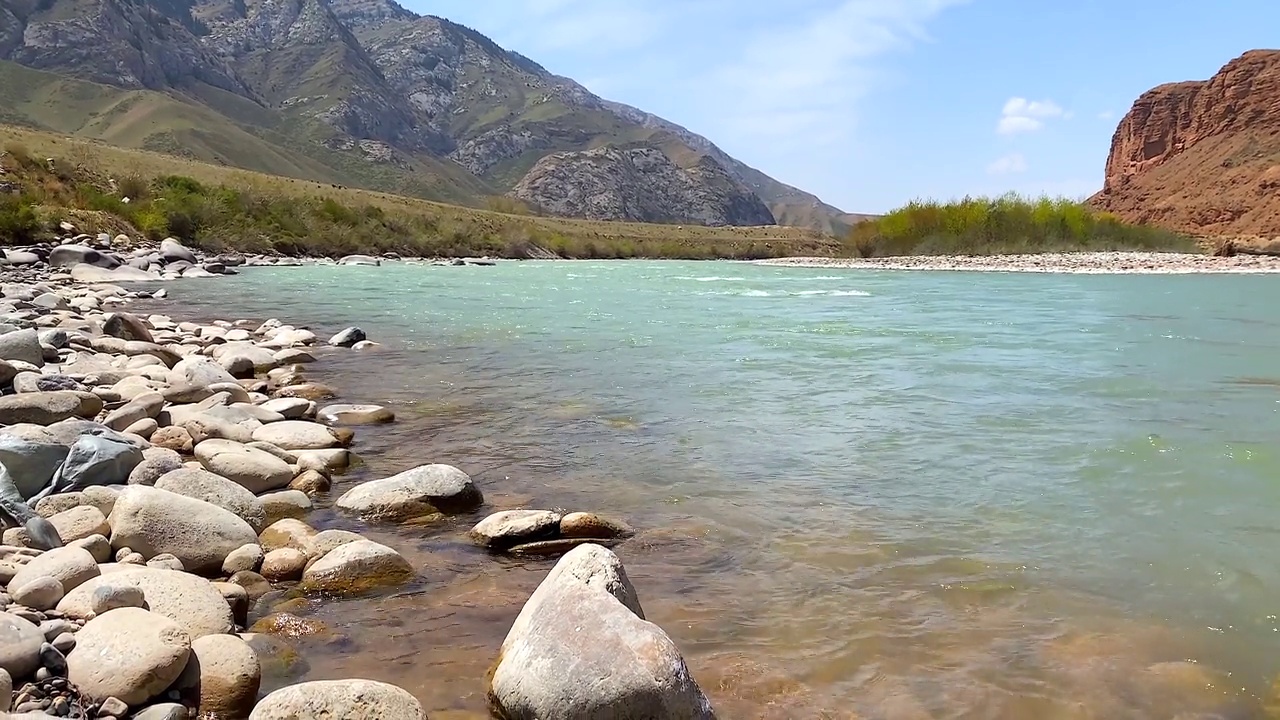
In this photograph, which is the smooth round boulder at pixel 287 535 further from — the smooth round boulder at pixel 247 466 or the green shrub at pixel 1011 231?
the green shrub at pixel 1011 231

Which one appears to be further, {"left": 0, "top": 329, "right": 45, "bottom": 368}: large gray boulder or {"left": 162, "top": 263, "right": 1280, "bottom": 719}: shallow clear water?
{"left": 0, "top": 329, "right": 45, "bottom": 368}: large gray boulder

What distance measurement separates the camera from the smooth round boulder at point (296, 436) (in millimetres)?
6909

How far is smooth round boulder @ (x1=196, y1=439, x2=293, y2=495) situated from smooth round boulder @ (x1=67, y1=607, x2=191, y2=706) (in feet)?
8.97

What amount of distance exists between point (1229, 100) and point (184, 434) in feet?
402

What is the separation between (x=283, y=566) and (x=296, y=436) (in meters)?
2.78

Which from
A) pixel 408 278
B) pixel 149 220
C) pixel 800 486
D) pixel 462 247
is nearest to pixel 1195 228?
pixel 462 247

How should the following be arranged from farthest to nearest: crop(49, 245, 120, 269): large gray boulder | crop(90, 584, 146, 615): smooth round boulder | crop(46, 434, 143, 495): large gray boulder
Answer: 1. crop(49, 245, 120, 269): large gray boulder
2. crop(46, 434, 143, 495): large gray boulder
3. crop(90, 584, 146, 615): smooth round boulder

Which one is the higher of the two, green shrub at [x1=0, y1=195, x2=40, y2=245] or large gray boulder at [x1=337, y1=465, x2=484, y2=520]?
green shrub at [x1=0, y1=195, x2=40, y2=245]

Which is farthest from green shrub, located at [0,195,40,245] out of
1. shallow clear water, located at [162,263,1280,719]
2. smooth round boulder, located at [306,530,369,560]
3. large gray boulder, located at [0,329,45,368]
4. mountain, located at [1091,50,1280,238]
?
mountain, located at [1091,50,1280,238]

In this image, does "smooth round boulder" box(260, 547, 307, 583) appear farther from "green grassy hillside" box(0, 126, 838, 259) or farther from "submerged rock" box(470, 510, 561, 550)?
"green grassy hillside" box(0, 126, 838, 259)

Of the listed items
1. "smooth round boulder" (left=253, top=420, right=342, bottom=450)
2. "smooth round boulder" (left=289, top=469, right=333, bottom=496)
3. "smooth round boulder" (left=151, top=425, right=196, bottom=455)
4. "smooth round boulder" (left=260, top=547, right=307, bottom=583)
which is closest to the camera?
"smooth round boulder" (left=260, top=547, right=307, bottom=583)

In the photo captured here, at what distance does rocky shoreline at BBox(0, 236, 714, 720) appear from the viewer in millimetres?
2965

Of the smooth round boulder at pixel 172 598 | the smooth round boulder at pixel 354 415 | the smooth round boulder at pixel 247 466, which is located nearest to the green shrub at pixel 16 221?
the smooth round boulder at pixel 354 415

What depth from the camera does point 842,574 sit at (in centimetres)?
469
